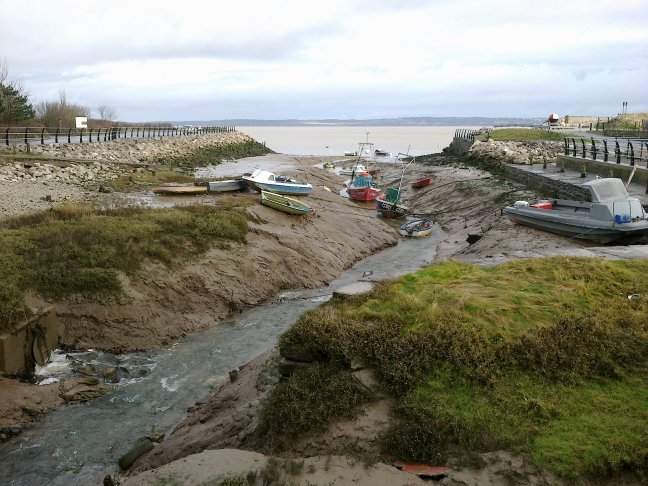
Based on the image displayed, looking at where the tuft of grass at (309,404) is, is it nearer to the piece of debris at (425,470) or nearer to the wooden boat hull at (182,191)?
the piece of debris at (425,470)

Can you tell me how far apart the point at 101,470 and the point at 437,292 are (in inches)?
270

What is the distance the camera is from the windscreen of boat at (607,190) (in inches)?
757

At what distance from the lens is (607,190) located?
19375mm

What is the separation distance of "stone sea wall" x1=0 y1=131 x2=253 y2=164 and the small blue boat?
13.6m

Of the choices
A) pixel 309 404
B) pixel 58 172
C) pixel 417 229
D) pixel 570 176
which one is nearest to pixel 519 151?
pixel 570 176

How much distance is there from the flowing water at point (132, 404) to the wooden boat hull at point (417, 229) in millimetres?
13812

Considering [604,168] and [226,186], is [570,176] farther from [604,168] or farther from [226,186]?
[226,186]

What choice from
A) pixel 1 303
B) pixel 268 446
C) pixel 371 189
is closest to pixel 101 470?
pixel 268 446

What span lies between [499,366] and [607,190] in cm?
1415

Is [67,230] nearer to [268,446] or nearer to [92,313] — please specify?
[92,313]

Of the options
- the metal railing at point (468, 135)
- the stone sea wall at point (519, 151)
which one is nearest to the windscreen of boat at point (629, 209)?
the stone sea wall at point (519, 151)

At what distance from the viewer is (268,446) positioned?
762cm

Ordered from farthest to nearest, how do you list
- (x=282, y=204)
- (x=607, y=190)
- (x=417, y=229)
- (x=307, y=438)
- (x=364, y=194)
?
(x=364, y=194), (x=417, y=229), (x=282, y=204), (x=607, y=190), (x=307, y=438)

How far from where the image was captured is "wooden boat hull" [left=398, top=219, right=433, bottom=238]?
3017 centimetres
